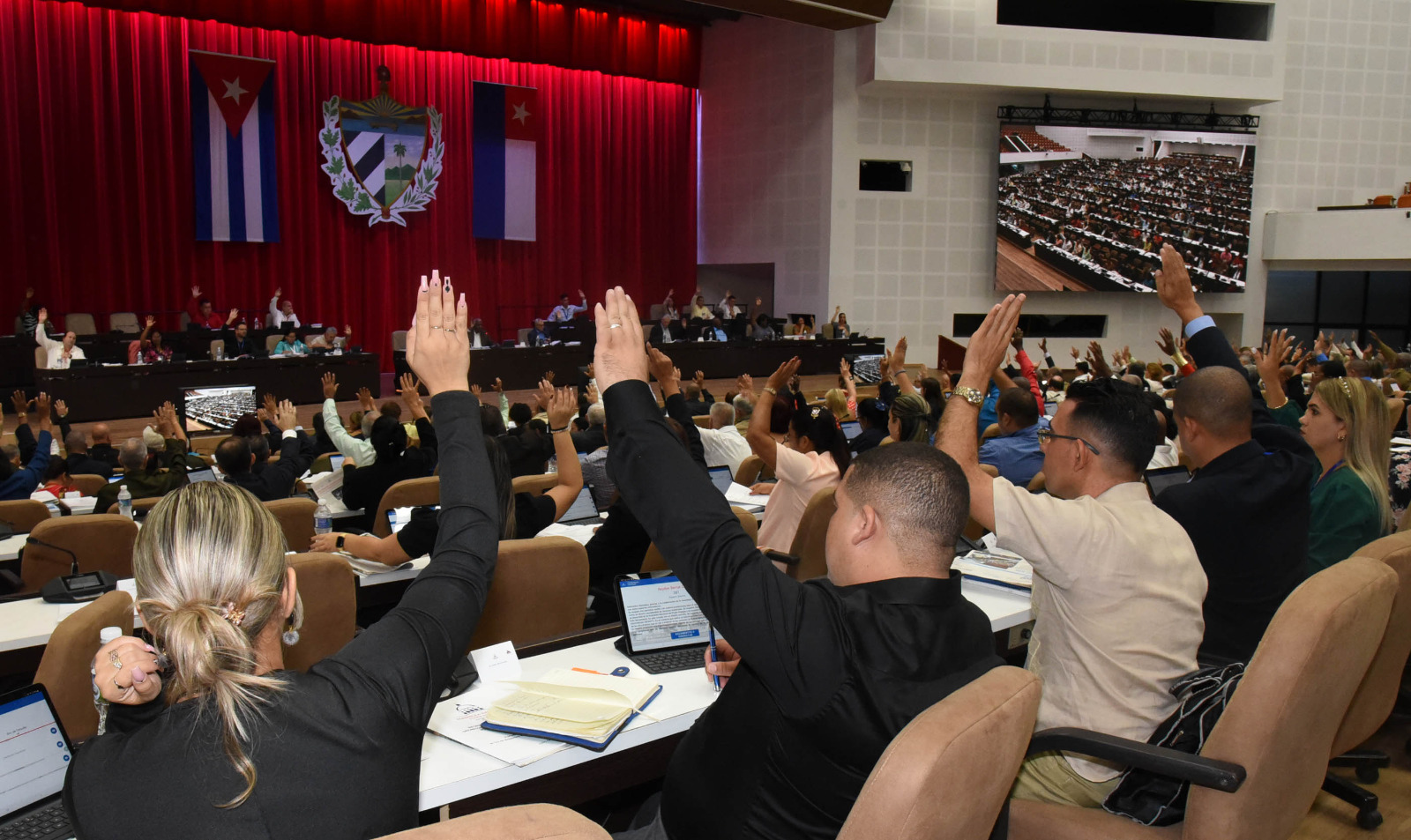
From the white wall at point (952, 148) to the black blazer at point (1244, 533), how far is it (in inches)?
502

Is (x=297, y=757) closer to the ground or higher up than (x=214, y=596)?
closer to the ground

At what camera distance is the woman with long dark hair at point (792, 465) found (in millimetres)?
3891

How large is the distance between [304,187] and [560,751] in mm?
13469

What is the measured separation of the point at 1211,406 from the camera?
262cm

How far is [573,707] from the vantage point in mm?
2162

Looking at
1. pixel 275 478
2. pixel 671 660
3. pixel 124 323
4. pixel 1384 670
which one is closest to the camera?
pixel 671 660

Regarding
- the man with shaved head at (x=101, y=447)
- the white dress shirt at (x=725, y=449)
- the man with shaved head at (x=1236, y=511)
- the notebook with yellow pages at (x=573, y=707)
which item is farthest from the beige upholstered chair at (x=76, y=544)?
the man with shaved head at (x=1236, y=511)

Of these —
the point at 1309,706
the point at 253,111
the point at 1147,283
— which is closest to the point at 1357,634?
the point at 1309,706

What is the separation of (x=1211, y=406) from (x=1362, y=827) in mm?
1384

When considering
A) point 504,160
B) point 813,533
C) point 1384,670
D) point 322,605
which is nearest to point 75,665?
point 322,605

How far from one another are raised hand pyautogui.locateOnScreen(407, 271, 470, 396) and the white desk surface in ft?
2.23

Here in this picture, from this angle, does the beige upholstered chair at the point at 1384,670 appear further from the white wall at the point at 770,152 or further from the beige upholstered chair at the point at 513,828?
the white wall at the point at 770,152

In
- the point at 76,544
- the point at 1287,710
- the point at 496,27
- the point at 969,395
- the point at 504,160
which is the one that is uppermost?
the point at 496,27

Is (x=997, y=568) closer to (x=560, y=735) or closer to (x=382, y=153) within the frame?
(x=560, y=735)
